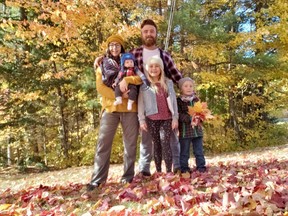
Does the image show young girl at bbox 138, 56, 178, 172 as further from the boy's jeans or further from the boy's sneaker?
the boy's sneaker

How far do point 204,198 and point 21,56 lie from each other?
11276 mm

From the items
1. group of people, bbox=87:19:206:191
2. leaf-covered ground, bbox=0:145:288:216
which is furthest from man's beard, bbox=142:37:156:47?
leaf-covered ground, bbox=0:145:288:216

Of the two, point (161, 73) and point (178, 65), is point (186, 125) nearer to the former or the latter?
point (161, 73)

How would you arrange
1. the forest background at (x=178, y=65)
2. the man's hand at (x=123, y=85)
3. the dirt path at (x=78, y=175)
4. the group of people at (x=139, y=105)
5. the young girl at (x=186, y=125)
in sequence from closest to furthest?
the man's hand at (x=123, y=85)
the group of people at (x=139, y=105)
the young girl at (x=186, y=125)
the dirt path at (x=78, y=175)
the forest background at (x=178, y=65)

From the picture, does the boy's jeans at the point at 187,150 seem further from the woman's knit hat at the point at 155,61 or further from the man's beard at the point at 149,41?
the man's beard at the point at 149,41

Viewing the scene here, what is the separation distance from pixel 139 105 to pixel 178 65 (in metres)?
7.33

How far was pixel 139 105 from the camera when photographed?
13.4ft

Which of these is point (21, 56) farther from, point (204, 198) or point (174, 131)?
point (204, 198)

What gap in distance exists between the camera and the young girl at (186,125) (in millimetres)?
4473

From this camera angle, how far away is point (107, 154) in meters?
4.08

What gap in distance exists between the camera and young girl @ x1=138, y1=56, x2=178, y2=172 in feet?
13.4

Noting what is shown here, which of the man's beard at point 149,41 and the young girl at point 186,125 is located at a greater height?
the man's beard at point 149,41

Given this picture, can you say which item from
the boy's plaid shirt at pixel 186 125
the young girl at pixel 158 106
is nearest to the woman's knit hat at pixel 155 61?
the young girl at pixel 158 106

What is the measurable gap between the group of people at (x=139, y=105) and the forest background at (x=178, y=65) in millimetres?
6189
